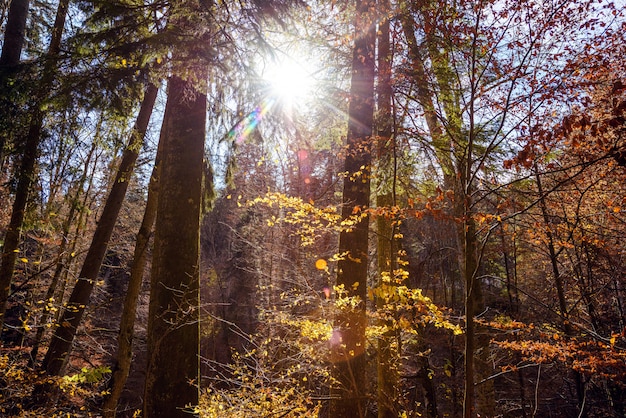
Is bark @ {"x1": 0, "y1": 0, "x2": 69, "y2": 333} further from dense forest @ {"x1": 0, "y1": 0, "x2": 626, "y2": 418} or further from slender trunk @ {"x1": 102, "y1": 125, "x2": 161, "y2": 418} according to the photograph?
slender trunk @ {"x1": 102, "y1": 125, "x2": 161, "y2": 418}

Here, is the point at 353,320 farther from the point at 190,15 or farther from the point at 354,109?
the point at 190,15

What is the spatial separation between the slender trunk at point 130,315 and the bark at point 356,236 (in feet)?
11.1

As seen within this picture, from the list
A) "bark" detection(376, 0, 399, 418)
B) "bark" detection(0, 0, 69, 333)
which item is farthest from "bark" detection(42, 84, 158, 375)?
"bark" detection(376, 0, 399, 418)

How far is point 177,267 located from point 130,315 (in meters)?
3.75

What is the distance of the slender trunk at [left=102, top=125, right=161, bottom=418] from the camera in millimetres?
5984

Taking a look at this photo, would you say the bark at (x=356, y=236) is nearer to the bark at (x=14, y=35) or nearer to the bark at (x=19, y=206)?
the bark at (x=19, y=206)

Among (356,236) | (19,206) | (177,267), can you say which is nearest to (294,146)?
(356,236)

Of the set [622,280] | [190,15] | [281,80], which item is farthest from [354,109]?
[622,280]

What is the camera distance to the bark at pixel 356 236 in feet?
14.9

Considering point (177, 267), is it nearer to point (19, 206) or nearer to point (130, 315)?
point (19, 206)

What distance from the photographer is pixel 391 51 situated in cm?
659

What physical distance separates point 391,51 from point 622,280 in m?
8.96

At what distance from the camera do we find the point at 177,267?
3.35m

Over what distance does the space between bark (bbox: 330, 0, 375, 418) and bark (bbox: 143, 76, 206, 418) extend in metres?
1.85
